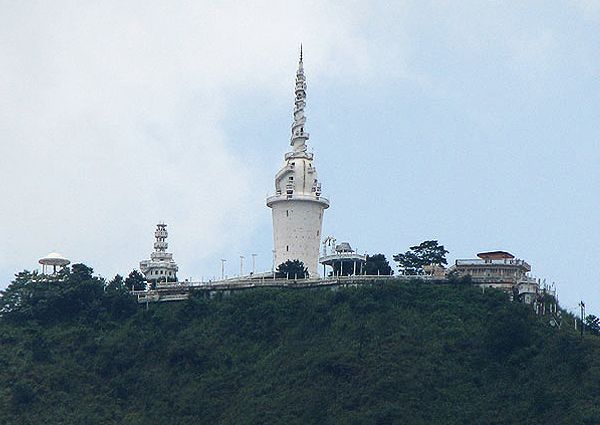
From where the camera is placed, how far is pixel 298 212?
137 meters

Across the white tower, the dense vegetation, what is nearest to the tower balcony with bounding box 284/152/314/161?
the white tower

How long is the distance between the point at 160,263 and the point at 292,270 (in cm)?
1792

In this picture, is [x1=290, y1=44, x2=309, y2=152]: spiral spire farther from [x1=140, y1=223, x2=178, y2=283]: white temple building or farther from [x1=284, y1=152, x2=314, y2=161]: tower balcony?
[x1=140, y1=223, x2=178, y2=283]: white temple building

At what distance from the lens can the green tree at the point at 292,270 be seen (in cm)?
13350

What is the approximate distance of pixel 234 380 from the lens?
11869 cm

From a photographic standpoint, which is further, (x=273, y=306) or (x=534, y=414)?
(x=273, y=306)

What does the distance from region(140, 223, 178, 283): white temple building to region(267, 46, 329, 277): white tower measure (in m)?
13.1

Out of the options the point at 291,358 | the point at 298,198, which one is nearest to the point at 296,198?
the point at 298,198

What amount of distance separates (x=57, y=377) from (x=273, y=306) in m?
18.5

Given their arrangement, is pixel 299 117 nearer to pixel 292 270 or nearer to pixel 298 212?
pixel 298 212

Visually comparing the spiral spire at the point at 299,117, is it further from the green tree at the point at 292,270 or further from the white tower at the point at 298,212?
the green tree at the point at 292,270

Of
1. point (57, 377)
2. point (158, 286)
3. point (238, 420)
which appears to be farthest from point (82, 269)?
point (238, 420)

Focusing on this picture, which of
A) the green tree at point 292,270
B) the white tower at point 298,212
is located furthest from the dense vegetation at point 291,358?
the white tower at point 298,212

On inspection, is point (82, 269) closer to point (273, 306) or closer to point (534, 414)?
point (273, 306)
